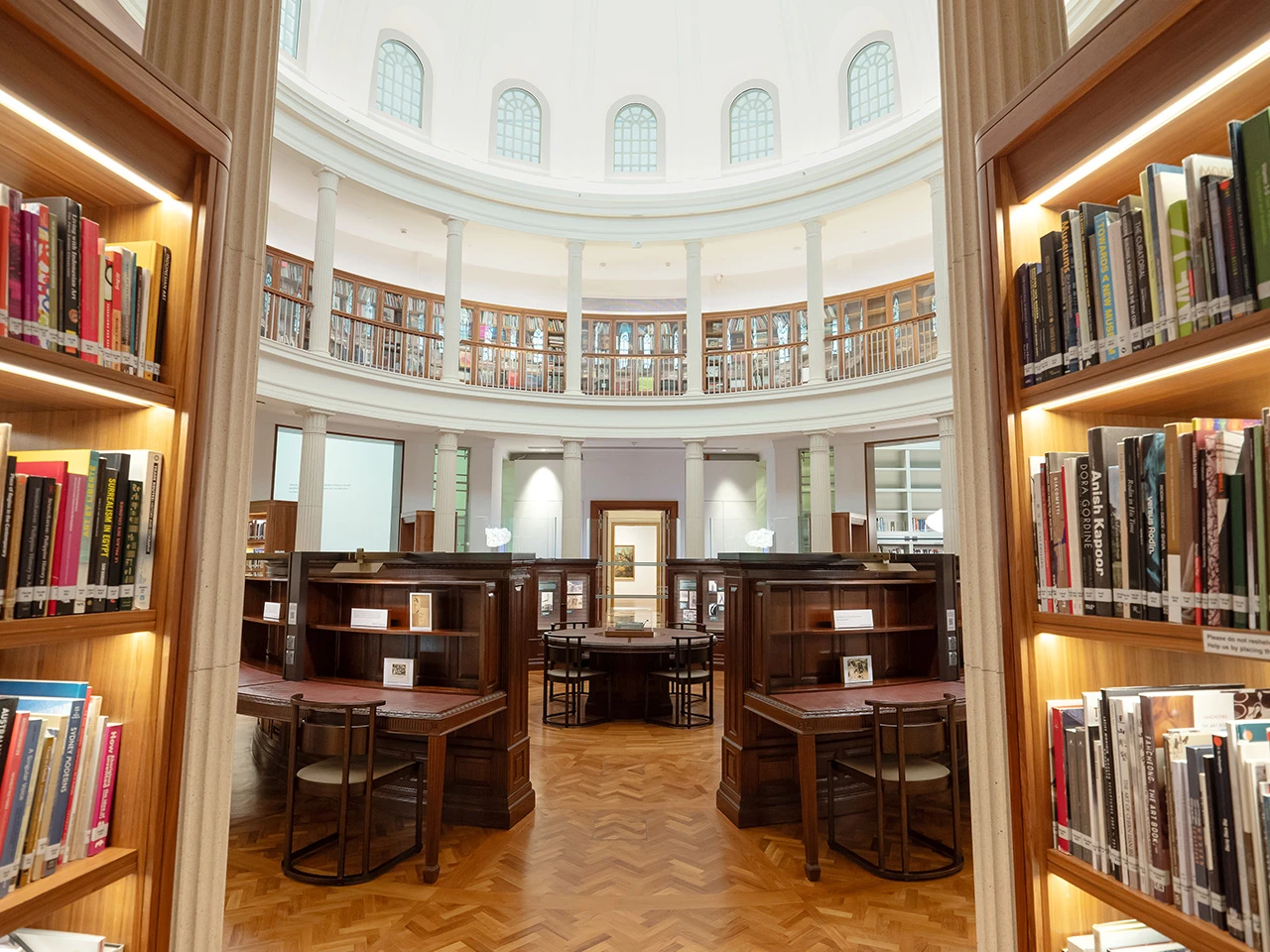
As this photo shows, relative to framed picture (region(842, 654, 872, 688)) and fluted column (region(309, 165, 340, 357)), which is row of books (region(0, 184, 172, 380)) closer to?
framed picture (region(842, 654, 872, 688))

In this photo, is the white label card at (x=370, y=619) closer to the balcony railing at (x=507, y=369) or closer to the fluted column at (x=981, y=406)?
the fluted column at (x=981, y=406)

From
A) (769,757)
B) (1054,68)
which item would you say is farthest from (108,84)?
(769,757)

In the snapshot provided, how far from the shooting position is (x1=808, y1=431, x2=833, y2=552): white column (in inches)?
446

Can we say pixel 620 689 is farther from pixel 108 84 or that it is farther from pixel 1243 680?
pixel 108 84

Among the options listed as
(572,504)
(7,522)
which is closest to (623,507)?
(572,504)

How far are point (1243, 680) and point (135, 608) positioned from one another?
244cm

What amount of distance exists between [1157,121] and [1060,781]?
133cm

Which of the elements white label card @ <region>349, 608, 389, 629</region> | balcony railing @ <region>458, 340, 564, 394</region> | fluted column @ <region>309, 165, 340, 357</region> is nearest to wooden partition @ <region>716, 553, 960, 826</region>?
white label card @ <region>349, 608, 389, 629</region>

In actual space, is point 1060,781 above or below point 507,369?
below

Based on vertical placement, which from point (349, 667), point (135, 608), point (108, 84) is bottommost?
point (349, 667)

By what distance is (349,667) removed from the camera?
491 cm

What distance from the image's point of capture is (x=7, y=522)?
1300 millimetres

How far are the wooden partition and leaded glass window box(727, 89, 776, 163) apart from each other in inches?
423

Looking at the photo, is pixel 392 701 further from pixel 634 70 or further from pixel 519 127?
pixel 634 70
